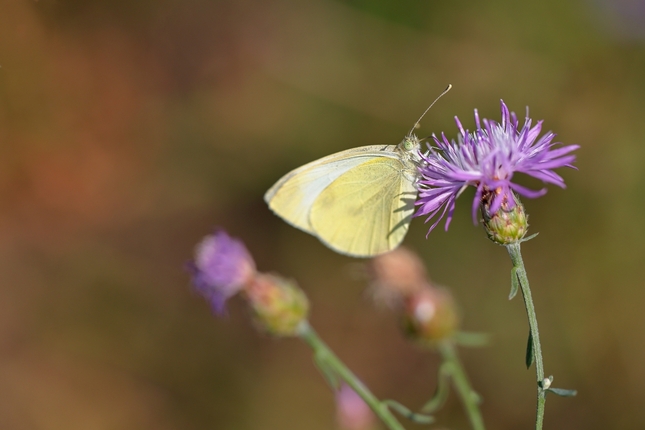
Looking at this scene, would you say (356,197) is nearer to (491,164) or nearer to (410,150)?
(410,150)

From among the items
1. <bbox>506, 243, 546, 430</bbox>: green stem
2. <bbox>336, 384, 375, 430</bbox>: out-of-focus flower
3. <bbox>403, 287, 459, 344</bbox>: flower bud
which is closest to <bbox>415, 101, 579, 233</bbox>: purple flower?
<bbox>506, 243, 546, 430</bbox>: green stem

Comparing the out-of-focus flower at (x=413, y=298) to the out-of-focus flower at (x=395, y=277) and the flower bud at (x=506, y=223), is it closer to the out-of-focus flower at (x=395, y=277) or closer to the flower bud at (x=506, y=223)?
the out-of-focus flower at (x=395, y=277)

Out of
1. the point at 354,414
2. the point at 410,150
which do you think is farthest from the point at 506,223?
the point at 354,414

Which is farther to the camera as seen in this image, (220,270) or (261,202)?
(261,202)

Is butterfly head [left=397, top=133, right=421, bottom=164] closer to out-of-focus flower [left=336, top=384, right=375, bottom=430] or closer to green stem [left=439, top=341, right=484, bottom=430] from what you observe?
green stem [left=439, top=341, right=484, bottom=430]

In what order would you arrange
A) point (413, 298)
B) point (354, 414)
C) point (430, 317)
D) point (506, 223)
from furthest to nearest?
point (354, 414)
point (413, 298)
point (430, 317)
point (506, 223)

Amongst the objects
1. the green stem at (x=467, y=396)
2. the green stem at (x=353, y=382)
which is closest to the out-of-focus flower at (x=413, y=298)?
the green stem at (x=467, y=396)
